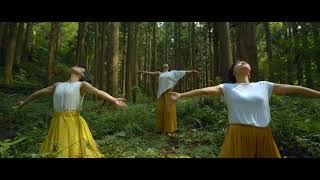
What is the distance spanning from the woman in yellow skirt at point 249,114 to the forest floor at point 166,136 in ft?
9.05

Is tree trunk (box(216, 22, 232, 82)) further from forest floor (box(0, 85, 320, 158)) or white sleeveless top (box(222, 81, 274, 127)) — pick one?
white sleeveless top (box(222, 81, 274, 127))

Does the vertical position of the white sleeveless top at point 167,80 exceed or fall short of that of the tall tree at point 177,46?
it falls short

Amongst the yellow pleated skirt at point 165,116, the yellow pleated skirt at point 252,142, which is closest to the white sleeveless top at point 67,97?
the yellow pleated skirt at point 252,142

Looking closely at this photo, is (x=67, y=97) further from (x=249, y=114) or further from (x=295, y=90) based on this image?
(x=295, y=90)

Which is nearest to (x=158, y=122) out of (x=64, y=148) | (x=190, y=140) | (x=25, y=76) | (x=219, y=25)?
(x=190, y=140)

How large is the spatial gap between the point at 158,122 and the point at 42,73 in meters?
20.8

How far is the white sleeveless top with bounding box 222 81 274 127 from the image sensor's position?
16.0 feet

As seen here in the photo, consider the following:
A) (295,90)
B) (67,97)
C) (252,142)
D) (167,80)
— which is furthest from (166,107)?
(295,90)

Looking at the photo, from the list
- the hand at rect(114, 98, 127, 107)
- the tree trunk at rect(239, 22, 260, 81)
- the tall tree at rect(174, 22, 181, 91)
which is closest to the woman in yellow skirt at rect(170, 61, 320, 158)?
the hand at rect(114, 98, 127, 107)

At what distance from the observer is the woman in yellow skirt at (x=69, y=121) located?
6.32 meters

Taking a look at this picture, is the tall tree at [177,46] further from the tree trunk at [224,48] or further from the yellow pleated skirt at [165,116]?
the yellow pleated skirt at [165,116]
